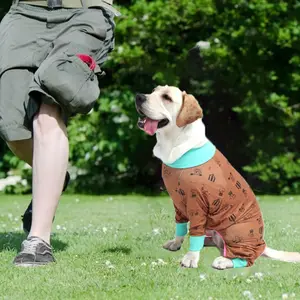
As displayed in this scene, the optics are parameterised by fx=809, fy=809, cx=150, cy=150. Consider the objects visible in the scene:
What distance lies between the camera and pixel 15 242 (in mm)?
5535

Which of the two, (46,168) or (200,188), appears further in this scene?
(46,168)

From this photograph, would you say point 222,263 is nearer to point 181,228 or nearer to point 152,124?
point 181,228

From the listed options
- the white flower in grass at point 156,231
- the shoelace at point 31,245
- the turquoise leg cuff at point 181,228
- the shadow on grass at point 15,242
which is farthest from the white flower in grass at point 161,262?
the white flower in grass at point 156,231

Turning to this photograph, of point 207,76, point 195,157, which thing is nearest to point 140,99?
point 195,157

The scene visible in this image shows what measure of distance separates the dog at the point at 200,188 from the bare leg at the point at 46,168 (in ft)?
1.69

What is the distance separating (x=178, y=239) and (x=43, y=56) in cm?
135

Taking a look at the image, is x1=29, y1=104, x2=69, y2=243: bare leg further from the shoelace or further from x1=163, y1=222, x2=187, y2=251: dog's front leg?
x1=163, y1=222, x2=187, y2=251: dog's front leg

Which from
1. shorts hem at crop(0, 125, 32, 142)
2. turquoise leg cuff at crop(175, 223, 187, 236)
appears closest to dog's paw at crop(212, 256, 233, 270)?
turquoise leg cuff at crop(175, 223, 187, 236)

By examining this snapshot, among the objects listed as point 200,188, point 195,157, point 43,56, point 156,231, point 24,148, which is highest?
point 43,56

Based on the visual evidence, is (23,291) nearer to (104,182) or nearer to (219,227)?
(219,227)

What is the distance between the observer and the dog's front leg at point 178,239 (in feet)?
15.5

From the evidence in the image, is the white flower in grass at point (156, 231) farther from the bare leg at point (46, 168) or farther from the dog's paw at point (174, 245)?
the bare leg at point (46, 168)

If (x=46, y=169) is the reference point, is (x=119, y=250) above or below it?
below

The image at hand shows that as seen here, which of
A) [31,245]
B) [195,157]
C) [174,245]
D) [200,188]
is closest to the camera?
[200,188]
